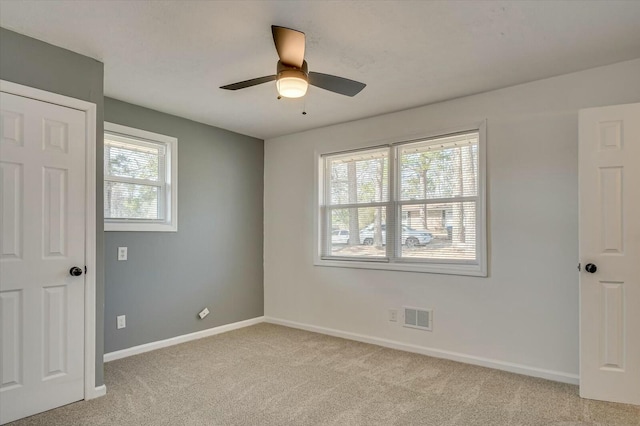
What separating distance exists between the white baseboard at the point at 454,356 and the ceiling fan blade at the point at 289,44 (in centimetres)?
289

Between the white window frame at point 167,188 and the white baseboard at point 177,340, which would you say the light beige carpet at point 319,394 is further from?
the white window frame at point 167,188

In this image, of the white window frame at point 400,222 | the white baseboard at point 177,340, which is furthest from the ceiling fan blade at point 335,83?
the white baseboard at point 177,340

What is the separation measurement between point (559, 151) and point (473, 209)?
84 centimetres

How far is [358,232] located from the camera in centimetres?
441

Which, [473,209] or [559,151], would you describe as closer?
[559,151]

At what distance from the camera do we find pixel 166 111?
13.2 feet

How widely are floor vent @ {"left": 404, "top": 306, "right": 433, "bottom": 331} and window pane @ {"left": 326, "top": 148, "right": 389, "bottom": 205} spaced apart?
1196 millimetres

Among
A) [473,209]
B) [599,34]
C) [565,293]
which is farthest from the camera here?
[473,209]

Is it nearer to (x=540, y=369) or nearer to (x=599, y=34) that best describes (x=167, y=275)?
(x=540, y=369)

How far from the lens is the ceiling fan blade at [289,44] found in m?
2.10

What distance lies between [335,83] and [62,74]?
1.90m

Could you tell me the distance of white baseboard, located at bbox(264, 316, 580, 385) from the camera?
10.0ft

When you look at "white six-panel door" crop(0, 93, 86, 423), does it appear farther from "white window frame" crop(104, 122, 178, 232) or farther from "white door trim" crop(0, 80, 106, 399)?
"white window frame" crop(104, 122, 178, 232)

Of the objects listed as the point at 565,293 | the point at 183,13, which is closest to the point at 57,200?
the point at 183,13
